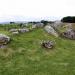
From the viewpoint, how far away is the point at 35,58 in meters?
31.2

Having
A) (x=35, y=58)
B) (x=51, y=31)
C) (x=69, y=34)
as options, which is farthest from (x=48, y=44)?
(x=69, y=34)

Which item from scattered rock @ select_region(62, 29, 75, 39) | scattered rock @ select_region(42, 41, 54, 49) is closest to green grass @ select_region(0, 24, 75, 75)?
scattered rock @ select_region(42, 41, 54, 49)

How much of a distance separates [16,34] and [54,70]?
1615 cm

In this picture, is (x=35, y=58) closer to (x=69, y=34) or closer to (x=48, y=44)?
(x=48, y=44)

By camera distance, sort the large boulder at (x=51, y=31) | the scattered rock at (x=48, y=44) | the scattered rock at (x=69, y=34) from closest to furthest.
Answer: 1. the scattered rock at (x=48, y=44)
2. the scattered rock at (x=69, y=34)
3. the large boulder at (x=51, y=31)

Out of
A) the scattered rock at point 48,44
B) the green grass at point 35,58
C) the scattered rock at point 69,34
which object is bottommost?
the green grass at point 35,58

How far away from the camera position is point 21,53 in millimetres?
32250

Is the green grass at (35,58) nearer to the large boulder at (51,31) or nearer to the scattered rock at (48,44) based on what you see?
the scattered rock at (48,44)

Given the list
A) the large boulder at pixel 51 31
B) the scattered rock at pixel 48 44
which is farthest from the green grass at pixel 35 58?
the large boulder at pixel 51 31

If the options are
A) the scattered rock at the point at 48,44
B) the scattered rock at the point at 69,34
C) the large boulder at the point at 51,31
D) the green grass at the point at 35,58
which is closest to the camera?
the green grass at the point at 35,58

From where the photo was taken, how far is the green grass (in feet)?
88.9

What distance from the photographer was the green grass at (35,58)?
88.9ft

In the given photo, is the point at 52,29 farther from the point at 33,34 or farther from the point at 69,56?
the point at 69,56

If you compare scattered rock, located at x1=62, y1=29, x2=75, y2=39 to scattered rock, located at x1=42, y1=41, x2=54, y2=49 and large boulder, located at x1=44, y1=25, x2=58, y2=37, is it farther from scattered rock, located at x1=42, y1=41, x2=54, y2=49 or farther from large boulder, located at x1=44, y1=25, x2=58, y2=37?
scattered rock, located at x1=42, y1=41, x2=54, y2=49
